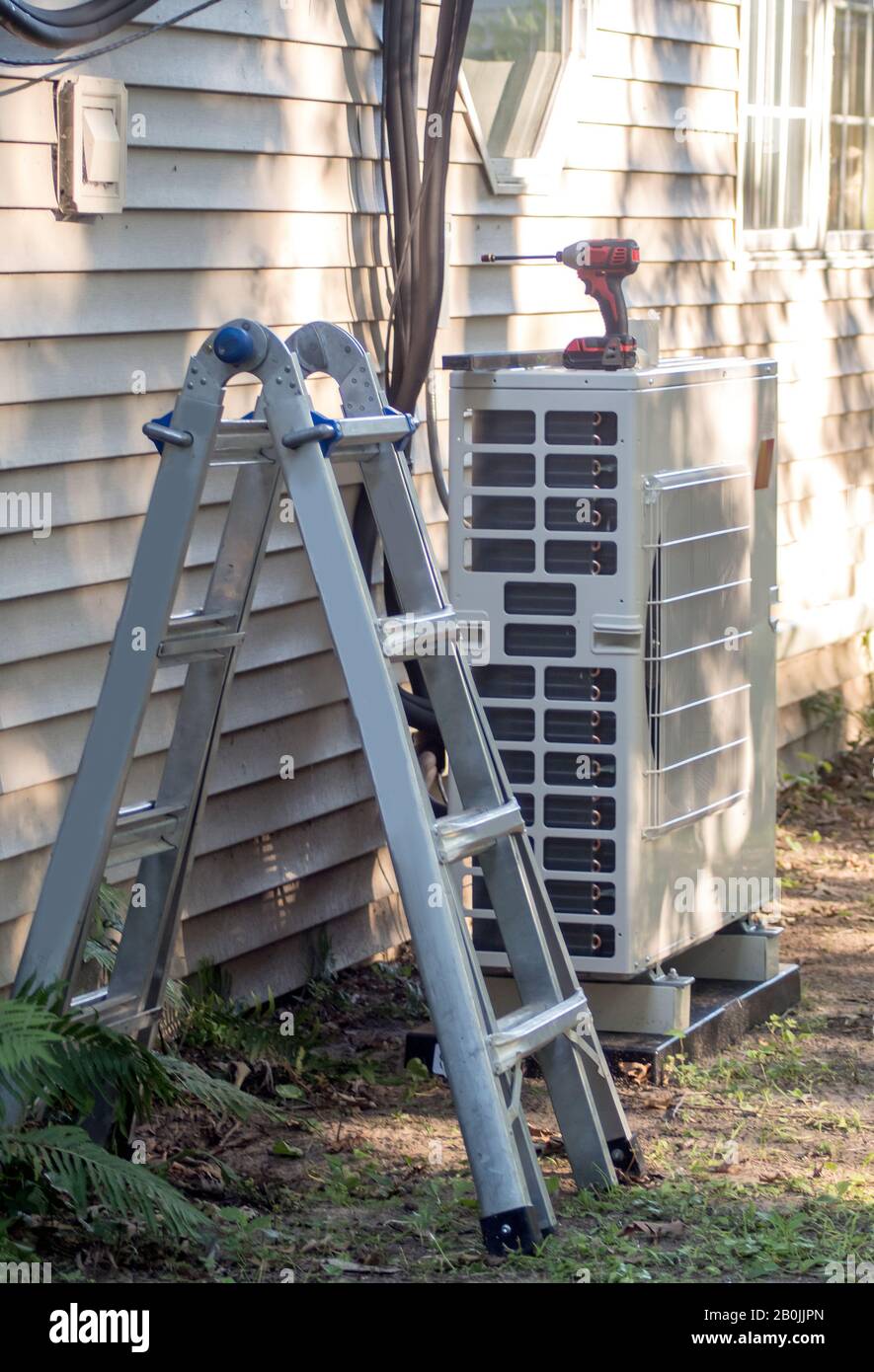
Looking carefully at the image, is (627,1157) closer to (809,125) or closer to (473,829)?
(473,829)

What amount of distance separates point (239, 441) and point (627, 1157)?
1773 mm

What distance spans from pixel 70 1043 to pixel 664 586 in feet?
6.51

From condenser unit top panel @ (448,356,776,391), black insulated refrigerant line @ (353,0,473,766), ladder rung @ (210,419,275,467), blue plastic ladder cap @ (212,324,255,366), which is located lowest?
ladder rung @ (210,419,275,467)

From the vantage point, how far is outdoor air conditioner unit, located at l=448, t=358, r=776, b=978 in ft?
15.6

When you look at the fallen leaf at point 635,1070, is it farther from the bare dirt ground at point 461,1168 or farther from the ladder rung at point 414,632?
the ladder rung at point 414,632

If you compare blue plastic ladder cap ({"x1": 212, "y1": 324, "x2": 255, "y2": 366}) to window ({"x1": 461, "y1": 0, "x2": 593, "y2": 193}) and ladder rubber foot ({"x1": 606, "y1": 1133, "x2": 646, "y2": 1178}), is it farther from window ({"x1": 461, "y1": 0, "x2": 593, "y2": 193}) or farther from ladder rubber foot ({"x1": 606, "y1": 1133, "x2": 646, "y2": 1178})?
window ({"x1": 461, "y1": 0, "x2": 593, "y2": 193})

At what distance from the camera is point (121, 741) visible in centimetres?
385

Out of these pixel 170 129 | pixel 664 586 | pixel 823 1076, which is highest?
pixel 170 129

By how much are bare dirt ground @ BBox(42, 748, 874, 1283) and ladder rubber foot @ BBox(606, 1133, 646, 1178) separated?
52mm

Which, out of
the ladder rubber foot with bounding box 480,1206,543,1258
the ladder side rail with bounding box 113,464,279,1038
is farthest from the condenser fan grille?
the ladder rubber foot with bounding box 480,1206,543,1258

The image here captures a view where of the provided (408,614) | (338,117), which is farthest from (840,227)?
(408,614)

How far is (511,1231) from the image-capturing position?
146 inches

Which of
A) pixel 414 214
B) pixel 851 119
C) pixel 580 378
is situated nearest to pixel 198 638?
pixel 580 378

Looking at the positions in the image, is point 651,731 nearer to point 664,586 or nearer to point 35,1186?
point 664,586
